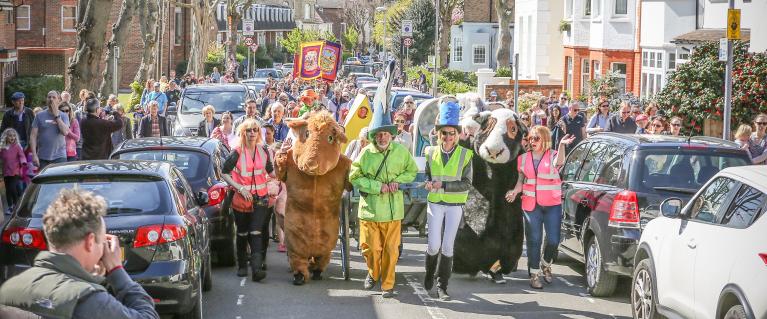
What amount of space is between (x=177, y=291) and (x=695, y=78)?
1570 cm

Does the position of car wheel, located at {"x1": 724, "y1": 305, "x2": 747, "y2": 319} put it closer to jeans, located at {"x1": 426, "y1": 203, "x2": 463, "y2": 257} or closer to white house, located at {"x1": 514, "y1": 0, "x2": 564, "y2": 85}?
jeans, located at {"x1": 426, "y1": 203, "x2": 463, "y2": 257}

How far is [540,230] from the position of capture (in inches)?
486

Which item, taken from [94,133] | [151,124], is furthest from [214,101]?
[94,133]

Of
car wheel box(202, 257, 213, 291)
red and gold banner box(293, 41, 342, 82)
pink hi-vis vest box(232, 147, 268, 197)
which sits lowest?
car wheel box(202, 257, 213, 291)

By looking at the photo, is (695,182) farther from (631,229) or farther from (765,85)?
(765,85)

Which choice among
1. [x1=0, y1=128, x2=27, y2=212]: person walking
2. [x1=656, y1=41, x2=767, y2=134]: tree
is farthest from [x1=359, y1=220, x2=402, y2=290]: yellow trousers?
[x1=656, y1=41, x2=767, y2=134]: tree

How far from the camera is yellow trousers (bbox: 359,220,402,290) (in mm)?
11461

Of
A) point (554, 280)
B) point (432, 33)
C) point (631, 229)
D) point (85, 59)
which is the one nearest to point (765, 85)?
point (554, 280)

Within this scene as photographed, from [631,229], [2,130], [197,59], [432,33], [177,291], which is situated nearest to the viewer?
[177,291]

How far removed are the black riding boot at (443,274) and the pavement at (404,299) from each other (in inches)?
4.4

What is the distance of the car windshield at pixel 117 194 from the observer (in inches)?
369

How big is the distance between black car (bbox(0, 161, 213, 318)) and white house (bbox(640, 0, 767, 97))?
18.8 metres

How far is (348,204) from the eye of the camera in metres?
12.6

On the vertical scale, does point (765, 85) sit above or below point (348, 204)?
above
